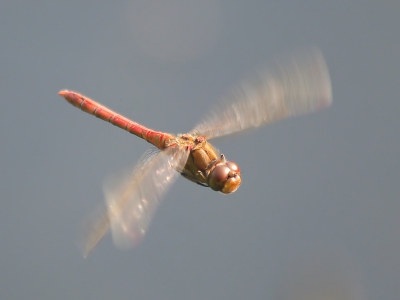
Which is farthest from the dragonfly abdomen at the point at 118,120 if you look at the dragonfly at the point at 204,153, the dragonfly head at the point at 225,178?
the dragonfly head at the point at 225,178

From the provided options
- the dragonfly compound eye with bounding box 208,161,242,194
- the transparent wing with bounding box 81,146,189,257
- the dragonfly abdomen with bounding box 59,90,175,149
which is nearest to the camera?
the transparent wing with bounding box 81,146,189,257

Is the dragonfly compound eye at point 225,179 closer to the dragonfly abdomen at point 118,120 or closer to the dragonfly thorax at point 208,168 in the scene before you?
the dragonfly thorax at point 208,168

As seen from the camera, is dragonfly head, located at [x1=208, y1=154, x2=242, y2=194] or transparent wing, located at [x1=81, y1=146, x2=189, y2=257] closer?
transparent wing, located at [x1=81, y1=146, x2=189, y2=257]

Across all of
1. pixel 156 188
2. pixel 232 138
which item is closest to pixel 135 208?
pixel 156 188

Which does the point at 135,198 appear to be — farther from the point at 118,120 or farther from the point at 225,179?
the point at 118,120

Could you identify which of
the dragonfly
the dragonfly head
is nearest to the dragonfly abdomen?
the dragonfly

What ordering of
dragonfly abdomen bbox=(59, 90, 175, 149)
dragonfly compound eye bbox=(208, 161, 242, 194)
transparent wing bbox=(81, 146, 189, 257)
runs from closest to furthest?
transparent wing bbox=(81, 146, 189, 257) < dragonfly compound eye bbox=(208, 161, 242, 194) < dragonfly abdomen bbox=(59, 90, 175, 149)

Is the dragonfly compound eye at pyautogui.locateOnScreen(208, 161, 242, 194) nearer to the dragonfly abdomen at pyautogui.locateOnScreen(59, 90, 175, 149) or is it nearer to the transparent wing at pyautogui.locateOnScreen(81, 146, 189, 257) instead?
the transparent wing at pyautogui.locateOnScreen(81, 146, 189, 257)

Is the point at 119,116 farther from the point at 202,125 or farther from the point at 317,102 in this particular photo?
the point at 317,102

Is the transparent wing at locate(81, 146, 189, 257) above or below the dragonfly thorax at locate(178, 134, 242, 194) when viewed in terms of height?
below
